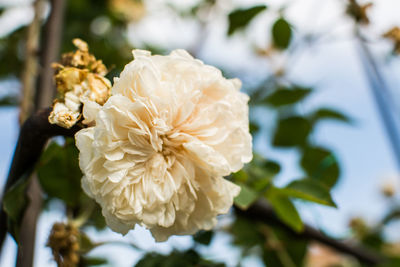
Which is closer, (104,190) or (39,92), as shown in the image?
(104,190)

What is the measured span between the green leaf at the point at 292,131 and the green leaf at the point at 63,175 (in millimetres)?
486

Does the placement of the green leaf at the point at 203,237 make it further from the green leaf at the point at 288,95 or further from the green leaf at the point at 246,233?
the green leaf at the point at 288,95

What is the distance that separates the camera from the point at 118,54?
967 millimetres

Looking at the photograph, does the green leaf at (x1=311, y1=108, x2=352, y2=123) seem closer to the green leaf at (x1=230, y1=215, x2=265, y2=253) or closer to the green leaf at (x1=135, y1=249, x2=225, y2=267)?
the green leaf at (x1=230, y1=215, x2=265, y2=253)

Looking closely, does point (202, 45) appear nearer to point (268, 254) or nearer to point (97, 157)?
point (268, 254)

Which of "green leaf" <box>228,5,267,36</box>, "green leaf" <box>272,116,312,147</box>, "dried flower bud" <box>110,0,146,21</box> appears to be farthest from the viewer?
"dried flower bud" <box>110,0,146,21</box>

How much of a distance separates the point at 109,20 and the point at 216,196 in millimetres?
984

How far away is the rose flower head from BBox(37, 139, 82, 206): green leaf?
0.17 metres

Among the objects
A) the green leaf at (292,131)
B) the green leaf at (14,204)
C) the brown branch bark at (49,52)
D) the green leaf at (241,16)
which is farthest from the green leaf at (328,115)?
the green leaf at (14,204)

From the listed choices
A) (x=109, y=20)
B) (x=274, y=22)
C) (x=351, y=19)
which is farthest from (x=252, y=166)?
(x=109, y=20)

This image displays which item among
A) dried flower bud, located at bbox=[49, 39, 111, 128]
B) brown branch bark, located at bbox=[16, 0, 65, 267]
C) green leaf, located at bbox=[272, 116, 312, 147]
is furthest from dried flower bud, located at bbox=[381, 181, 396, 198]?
dried flower bud, located at bbox=[49, 39, 111, 128]

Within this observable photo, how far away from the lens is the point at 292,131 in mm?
867

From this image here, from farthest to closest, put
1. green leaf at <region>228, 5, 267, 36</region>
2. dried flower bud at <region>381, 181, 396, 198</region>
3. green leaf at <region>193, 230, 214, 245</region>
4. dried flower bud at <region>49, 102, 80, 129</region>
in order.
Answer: dried flower bud at <region>381, 181, 396, 198</region>
green leaf at <region>228, 5, 267, 36</region>
green leaf at <region>193, 230, 214, 245</region>
dried flower bud at <region>49, 102, 80, 129</region>

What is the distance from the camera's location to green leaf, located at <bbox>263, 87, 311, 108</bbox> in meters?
0.79
